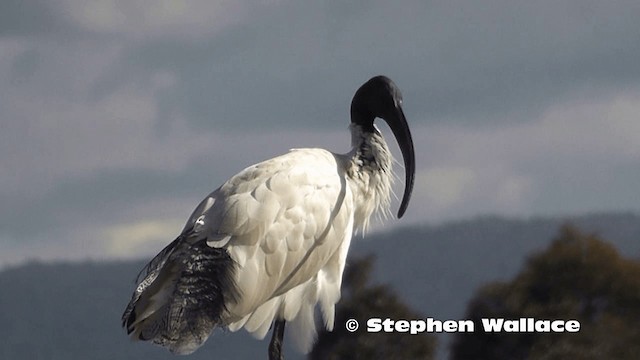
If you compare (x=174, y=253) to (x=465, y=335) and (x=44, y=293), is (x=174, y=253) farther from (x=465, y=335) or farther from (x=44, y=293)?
(x=44, y=293)

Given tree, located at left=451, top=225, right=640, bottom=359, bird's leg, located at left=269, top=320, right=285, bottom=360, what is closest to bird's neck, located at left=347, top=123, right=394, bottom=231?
bird's leg, located at left=269, top=320, right=285, bottom=360

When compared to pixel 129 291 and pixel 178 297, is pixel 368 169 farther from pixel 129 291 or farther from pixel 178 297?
pixel 129 291

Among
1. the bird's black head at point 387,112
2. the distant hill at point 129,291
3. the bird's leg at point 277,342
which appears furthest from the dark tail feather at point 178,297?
the distant hill at point 129,291

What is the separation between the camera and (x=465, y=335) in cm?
3291

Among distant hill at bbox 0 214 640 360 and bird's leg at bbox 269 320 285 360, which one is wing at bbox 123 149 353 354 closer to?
bird's leg at bbox 269 320 285 360

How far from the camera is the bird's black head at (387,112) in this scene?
13.5 metres

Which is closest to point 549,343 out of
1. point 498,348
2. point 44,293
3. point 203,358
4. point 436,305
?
point 498,348

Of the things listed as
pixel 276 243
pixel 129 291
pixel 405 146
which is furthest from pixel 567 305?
pixel 129 291

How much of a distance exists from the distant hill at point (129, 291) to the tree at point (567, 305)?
130ft

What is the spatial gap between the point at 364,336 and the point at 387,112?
1882 cm

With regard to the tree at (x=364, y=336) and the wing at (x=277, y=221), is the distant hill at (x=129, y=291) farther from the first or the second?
the wing at (x=277, y=221)

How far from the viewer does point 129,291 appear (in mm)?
81750

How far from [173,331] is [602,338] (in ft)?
62.4

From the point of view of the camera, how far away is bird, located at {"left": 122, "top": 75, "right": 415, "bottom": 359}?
39.8 feet
